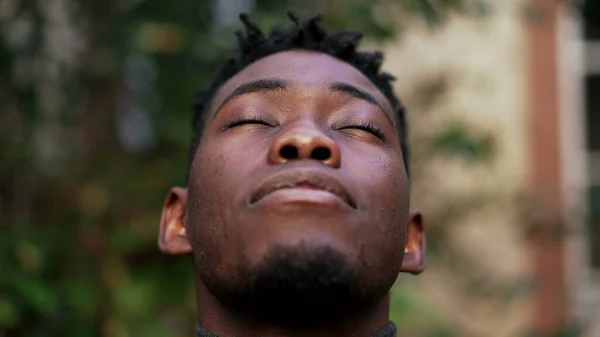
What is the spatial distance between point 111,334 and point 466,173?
269 centimetres

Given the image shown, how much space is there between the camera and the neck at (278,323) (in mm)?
1648

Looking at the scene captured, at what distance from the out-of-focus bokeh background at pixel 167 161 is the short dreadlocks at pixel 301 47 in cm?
70

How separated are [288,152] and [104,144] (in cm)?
233

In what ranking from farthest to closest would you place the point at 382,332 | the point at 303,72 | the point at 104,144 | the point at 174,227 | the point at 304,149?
the point at 104,144, the point at 174,227, the point at 303,72, the point at 382,332, the point at 304,149

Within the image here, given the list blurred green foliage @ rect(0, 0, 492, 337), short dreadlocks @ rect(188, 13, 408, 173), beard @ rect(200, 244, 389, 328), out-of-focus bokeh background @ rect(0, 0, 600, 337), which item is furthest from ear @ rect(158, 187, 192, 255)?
blurred green foliage @ rect(0, 0, 492, 337)

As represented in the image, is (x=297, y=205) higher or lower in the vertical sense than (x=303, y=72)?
lower

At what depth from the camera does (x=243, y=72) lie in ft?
6.68

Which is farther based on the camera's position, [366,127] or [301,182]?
[366,127]

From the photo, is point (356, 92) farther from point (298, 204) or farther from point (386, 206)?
point (298, 204)

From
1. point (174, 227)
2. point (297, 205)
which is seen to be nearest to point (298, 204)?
point (297, 205)

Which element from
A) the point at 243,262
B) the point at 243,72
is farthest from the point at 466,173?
the point at 243,262

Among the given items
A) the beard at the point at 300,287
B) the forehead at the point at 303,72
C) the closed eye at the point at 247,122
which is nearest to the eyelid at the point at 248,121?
the closed eye at the point at 247,122

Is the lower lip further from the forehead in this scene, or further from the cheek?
the forehead

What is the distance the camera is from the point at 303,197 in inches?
60.9
